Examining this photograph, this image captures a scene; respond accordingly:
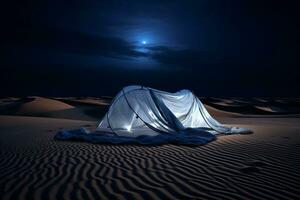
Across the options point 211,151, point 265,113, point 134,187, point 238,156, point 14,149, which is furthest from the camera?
point 265,113

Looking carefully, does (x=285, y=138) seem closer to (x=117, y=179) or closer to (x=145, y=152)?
(x=145, y=152)

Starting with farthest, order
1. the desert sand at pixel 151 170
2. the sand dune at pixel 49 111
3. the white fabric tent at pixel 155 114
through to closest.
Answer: the sand dune at pixel 49 111 → the white fabric tent at pixel 155 114 → the desert sand at pixel 151 170

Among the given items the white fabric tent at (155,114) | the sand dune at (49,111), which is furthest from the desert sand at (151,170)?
the sand dune at (49,111)

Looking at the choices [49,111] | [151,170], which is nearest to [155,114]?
[151,170]

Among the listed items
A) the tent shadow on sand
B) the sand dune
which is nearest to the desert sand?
the tent shadow on sand

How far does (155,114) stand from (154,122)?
336mm

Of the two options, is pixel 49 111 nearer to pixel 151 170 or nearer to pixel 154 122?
pixel 154 122

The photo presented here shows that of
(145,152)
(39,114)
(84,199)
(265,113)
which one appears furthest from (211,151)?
(265,113)

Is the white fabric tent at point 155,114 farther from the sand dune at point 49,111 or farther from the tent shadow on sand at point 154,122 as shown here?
the sand dune at point 49,111

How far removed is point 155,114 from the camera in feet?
41.1

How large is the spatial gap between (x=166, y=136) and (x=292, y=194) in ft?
20.5

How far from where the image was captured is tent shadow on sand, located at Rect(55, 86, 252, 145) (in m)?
10.9

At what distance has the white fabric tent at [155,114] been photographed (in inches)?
489

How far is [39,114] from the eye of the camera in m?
25.8
